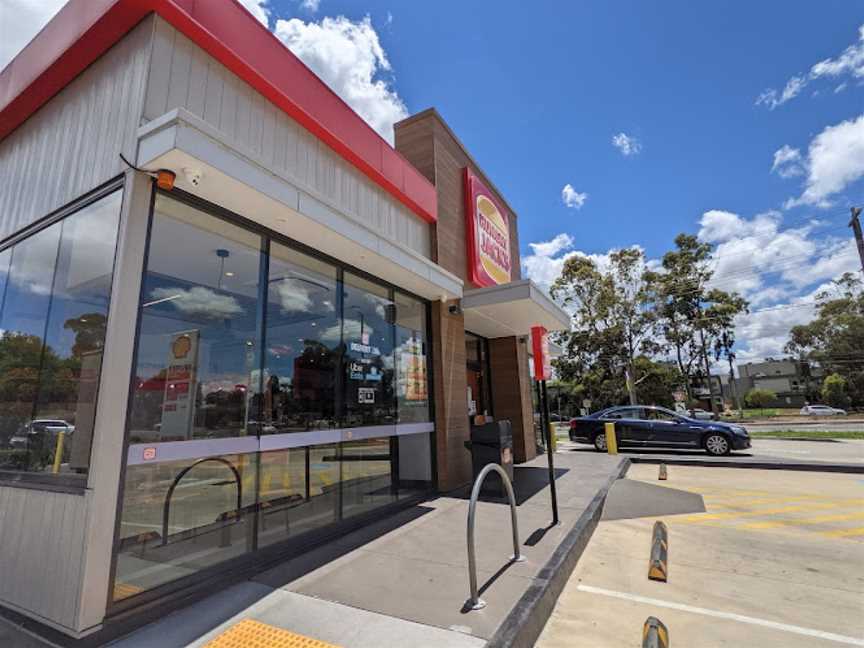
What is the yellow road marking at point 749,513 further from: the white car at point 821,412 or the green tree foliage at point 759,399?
the green tree foliage at point 759,399

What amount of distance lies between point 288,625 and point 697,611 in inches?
132

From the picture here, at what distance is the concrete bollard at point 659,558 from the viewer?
4336 mm

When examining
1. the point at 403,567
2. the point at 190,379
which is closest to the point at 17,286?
the point at 190,379

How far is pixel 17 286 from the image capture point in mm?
4824

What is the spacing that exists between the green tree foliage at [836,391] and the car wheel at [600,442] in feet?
164

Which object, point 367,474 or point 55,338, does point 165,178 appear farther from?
point 367,474

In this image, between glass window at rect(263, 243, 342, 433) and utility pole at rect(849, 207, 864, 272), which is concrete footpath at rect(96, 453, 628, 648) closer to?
glass window at rect(263, 243, 342, 433)

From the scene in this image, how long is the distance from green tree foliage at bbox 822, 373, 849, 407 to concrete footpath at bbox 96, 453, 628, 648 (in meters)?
58.7

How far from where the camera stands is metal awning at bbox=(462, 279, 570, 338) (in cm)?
760

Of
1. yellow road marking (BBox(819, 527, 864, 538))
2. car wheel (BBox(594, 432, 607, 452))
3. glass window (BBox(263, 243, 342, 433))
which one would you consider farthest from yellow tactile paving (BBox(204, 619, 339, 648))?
car wheel (BBox(594, 432, 607, 452))

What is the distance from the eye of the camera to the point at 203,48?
13.5ft

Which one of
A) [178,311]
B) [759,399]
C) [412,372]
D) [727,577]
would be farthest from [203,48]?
[759,399]

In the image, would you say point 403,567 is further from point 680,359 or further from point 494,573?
point 680,359

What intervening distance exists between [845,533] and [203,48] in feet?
31.2
